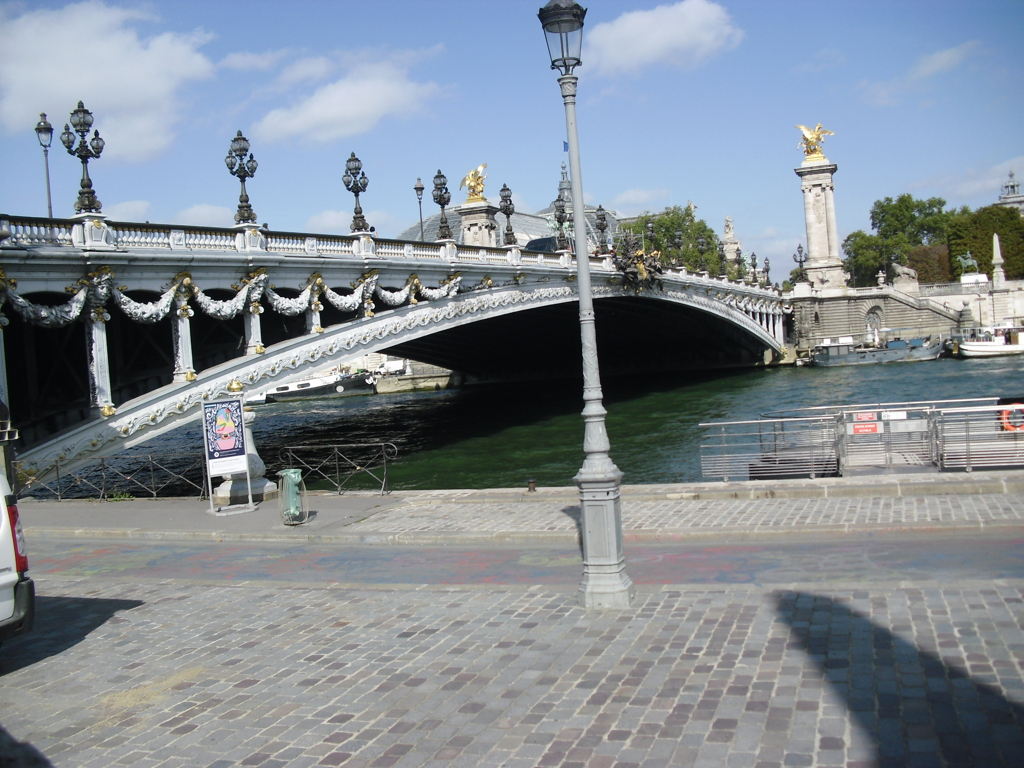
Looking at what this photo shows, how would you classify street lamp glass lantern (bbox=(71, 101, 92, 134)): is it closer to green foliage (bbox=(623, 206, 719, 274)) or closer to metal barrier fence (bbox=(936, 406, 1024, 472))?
metal barrier fence (bbox=(936, 406, 1024, 472))

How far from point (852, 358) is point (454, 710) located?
236 ft

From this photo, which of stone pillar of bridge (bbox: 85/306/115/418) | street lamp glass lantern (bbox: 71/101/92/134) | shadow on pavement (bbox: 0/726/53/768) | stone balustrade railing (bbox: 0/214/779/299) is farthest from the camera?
stone pillar of bridge (bbox: 85/306/115/418)

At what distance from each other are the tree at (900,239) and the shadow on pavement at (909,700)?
4865 inches

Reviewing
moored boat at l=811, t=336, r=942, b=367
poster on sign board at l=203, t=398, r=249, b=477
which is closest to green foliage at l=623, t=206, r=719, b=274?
moored boat at l=811, t=336, r=942, b=367

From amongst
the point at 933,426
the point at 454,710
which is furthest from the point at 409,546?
the point at 933,426

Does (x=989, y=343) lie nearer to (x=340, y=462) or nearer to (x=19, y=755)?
(x=340, y=462)

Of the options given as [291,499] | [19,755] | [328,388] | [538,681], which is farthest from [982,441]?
[328,388]

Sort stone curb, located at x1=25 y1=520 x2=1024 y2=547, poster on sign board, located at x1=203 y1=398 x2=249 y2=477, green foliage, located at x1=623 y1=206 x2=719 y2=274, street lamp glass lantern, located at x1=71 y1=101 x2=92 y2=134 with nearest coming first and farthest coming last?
stone curb, located at x1=25 y1=520 x2=1024 y2=547 < poster on sign board, located at x1=203 y1=398 x2=249 y2=477 < street lamp glass lantern, located at x1=71 y1=101 x2=92 y2=134 < green foliage, located at x1=623 y1=206 x2=719 y2=274

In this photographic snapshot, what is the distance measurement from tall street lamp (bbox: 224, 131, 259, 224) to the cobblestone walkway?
1464 cm

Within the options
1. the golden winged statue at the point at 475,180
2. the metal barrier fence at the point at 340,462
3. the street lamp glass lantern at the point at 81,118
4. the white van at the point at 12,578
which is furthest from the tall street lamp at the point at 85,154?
the golden winged statue at the point at 475,180

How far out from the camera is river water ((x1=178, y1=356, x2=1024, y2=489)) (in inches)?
1210

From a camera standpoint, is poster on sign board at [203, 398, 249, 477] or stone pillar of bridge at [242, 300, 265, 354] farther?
stone pillar of bridge at [242, 300, 265, 354]

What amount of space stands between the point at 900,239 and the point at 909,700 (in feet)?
425

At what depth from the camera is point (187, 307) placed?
23.4m
